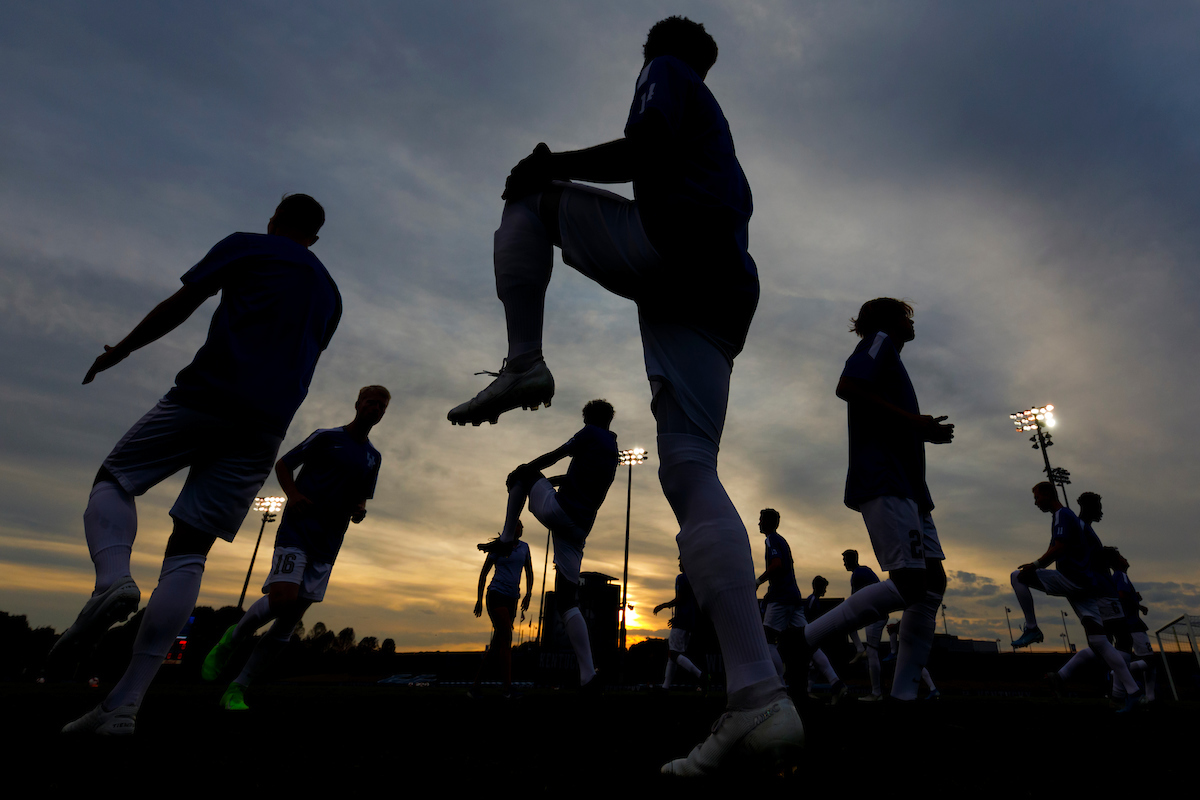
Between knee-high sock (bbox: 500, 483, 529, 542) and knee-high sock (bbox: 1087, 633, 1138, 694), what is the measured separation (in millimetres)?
6513

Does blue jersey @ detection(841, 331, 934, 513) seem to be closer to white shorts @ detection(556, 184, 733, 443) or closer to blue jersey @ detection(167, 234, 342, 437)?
white shorts @ detection(556, 184, 733, 443)

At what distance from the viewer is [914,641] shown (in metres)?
3.98

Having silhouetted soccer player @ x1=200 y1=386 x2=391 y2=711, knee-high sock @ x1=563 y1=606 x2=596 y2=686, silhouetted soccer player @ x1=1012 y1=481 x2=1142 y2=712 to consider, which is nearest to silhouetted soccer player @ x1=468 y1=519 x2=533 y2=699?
knee-high sock @ x1=563 y1=606 x2=596 y2=686

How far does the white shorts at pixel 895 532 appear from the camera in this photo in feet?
12.6

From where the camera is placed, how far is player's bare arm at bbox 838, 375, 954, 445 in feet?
11.8

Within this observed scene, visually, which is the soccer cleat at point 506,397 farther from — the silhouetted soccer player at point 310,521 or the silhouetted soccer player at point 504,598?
the silhouetted soccer player at point 504,598

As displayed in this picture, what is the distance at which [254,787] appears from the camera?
4.53 feet

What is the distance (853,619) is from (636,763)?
2803 mm

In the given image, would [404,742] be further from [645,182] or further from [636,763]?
[645,182]

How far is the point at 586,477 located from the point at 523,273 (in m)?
4.56

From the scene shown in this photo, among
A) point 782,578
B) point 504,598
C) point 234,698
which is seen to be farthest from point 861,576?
point 234,698

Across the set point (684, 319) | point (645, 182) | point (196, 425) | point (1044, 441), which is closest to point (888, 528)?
point (684, 319)

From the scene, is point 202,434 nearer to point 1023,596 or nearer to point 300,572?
point 300,572

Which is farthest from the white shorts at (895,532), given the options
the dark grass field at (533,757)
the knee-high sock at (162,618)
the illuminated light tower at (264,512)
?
the illuminated light tower at (264,512)
